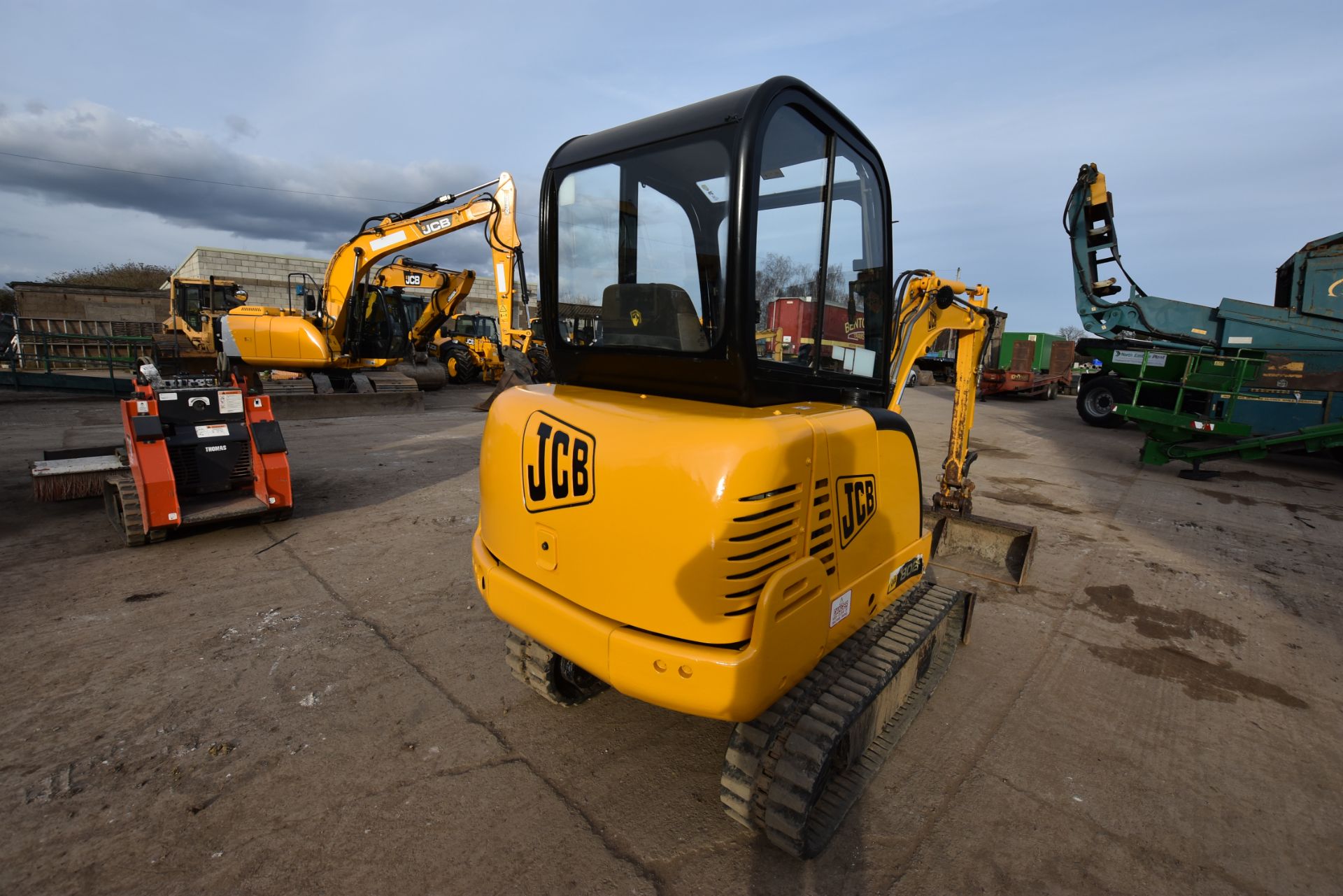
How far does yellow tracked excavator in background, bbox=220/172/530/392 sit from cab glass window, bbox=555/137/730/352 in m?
9.33

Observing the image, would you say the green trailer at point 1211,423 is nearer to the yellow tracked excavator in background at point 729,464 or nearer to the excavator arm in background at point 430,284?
the yellow tracked excavator in background at point 729,464

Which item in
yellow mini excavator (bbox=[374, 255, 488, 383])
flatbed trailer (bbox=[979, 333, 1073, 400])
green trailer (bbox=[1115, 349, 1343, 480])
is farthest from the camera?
flatbed trailer (bbox=[979, 333, 1073, 400])

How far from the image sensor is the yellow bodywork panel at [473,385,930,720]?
1.81 m

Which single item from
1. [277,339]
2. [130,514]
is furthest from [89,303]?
[130,514]

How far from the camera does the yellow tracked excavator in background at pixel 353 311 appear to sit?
1141 cm

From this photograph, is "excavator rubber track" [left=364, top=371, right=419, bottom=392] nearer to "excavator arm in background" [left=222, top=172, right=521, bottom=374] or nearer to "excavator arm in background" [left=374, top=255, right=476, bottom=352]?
"excavator arm in background" [left=222, top=172, right=521, bottom=374]

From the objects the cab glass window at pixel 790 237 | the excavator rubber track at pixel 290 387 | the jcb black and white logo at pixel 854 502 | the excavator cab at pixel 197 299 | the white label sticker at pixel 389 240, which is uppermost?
the white label sticker at pixel 389 240

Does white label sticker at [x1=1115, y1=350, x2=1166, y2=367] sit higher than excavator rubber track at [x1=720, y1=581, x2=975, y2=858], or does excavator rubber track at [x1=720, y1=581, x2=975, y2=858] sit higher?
white label sticker at [x1=1115, y1=350, x2=1166, y2=367]

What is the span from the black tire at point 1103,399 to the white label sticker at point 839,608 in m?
14.0

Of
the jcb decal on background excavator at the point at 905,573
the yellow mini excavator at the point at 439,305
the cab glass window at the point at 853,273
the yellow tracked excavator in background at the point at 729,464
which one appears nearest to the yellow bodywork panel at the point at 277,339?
the yellow mini excavator at the point at 439,305

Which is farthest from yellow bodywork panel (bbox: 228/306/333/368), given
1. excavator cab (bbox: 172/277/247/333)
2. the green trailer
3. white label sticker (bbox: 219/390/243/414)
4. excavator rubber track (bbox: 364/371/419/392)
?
the green trailer

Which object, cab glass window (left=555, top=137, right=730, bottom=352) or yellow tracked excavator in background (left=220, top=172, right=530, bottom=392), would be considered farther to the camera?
yellow tracked excavator in background (left=220, top=172, right=530, bottom=392)

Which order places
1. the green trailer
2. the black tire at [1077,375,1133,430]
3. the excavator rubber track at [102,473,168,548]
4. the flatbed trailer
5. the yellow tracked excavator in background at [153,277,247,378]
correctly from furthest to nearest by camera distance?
1. the flatbed trailer
2. the yellow tracked excavator in background at [153,277,247,378]
3. the black tire at [1077,375,1133,430]
4. the green trailer
5. the excavator rubber track at [102,473,168,548]

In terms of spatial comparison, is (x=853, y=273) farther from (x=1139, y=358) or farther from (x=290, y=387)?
(x=290, y=387)
